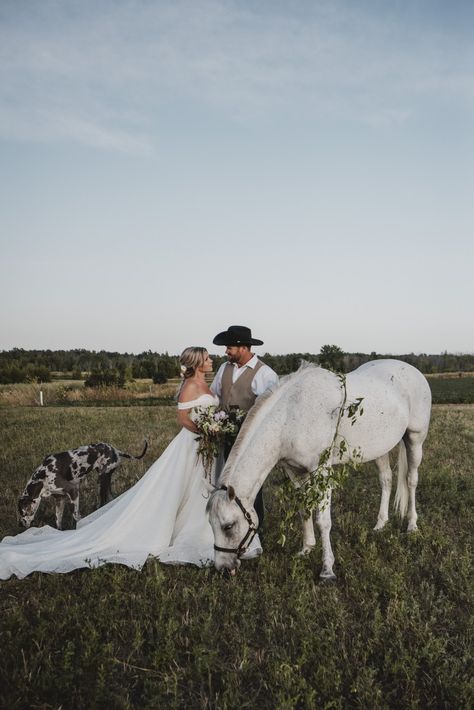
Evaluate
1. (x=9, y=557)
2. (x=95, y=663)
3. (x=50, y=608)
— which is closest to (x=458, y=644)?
(x=95, y=663)

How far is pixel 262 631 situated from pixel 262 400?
2.12 metres

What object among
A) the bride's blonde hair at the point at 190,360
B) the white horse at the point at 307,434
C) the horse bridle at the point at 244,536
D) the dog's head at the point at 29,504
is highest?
the bride's blonde hair at the point at 190,360

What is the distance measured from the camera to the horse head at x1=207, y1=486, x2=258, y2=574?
464 cm

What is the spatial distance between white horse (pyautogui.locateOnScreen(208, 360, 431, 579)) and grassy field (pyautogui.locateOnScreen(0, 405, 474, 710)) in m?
0.46

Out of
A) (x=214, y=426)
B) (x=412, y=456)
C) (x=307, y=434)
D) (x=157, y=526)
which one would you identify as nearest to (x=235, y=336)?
(x=214, y=426)

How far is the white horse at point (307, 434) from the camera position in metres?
4.70

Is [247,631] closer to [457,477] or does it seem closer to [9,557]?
[9,557]

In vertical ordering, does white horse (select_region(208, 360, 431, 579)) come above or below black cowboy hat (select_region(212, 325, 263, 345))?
below

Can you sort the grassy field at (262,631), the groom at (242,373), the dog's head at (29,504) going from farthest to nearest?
the dog's head at (29,504) → the groom at (242,373) → the grassy field at (262,631)

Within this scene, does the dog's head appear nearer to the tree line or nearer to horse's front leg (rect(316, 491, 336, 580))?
horse's front leg (rect(316, 491, 336, 580))

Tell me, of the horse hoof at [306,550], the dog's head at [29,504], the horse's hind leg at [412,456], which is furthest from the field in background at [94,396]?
the horse hoof at [306,550]

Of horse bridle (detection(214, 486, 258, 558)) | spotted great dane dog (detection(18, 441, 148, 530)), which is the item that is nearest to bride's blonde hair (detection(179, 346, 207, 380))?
horse bridle (detection(214, 486, 258, 558))

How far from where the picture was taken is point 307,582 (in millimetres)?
4961

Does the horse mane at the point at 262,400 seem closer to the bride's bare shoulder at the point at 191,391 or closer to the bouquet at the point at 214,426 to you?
the bouquet at the point at 214,426
